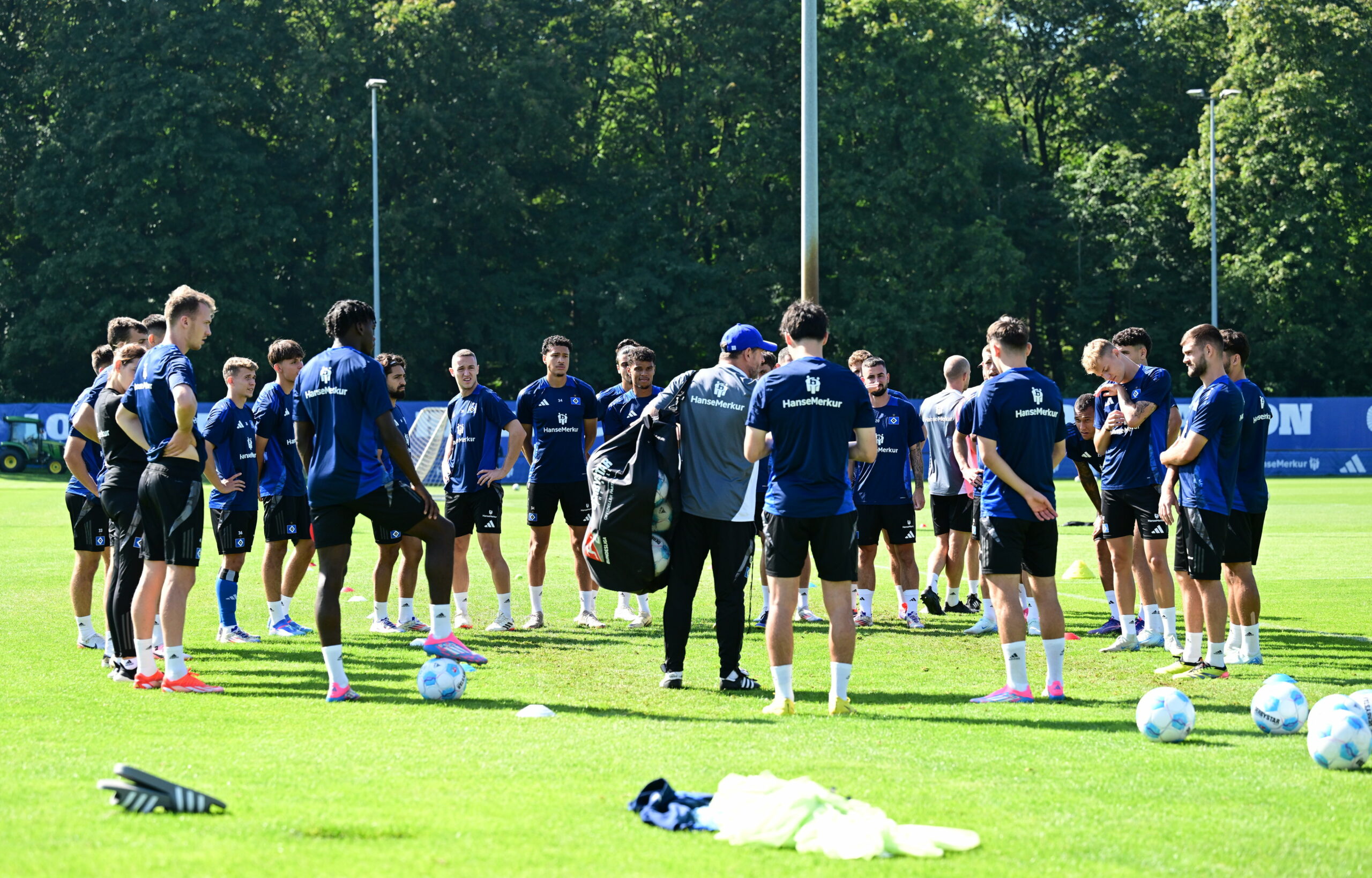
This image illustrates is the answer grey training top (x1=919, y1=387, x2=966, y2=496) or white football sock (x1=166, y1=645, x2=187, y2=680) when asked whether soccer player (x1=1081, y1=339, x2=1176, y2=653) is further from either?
white football sock (x1=166, y1=645, x2=187, y2=680)

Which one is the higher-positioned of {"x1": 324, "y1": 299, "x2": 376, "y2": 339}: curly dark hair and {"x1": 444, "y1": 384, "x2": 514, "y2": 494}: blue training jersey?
{"x1": 324, "y1": 299, "x2": 376, "y2": 339}: curly dark hair

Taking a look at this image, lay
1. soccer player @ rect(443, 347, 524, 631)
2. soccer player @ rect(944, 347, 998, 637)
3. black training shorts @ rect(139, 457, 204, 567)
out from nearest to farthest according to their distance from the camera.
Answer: black training shorts @ rect(139, 457, 204, 567), soccer player @ rect(944, 347, 998, 637), soccer player @ rect(443, 347, 524, 631)

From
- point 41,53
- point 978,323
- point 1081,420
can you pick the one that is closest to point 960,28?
point 978,323

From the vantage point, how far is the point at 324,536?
8.09 meters

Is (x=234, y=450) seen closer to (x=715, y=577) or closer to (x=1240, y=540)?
(x=715, y=577)

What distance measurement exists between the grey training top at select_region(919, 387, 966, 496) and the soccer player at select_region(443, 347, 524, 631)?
3.98 metres

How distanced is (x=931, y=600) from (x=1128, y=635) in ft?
9.20

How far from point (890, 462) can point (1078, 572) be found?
4.74m

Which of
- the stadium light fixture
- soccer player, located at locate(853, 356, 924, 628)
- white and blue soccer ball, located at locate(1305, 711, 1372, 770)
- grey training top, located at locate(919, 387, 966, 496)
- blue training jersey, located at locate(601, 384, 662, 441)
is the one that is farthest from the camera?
the stadium light fixture

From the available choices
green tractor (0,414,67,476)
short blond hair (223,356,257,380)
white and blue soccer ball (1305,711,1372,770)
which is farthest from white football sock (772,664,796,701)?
green tractor (0,414,67,476)

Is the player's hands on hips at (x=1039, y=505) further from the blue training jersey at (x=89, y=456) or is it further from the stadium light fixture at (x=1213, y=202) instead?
the stadium light fixture at (x=1213, y=202)

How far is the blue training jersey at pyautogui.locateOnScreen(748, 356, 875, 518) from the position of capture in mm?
7793

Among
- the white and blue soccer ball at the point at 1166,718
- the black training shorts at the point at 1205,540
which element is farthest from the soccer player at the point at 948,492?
the white and blue soccer ball at the point at 1166,718

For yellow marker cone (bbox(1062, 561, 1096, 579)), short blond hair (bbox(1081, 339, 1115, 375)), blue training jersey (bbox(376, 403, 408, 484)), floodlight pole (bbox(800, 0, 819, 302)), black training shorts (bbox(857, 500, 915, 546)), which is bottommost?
yellow marker cone (bbox(1062, 561, 1096, 579))
